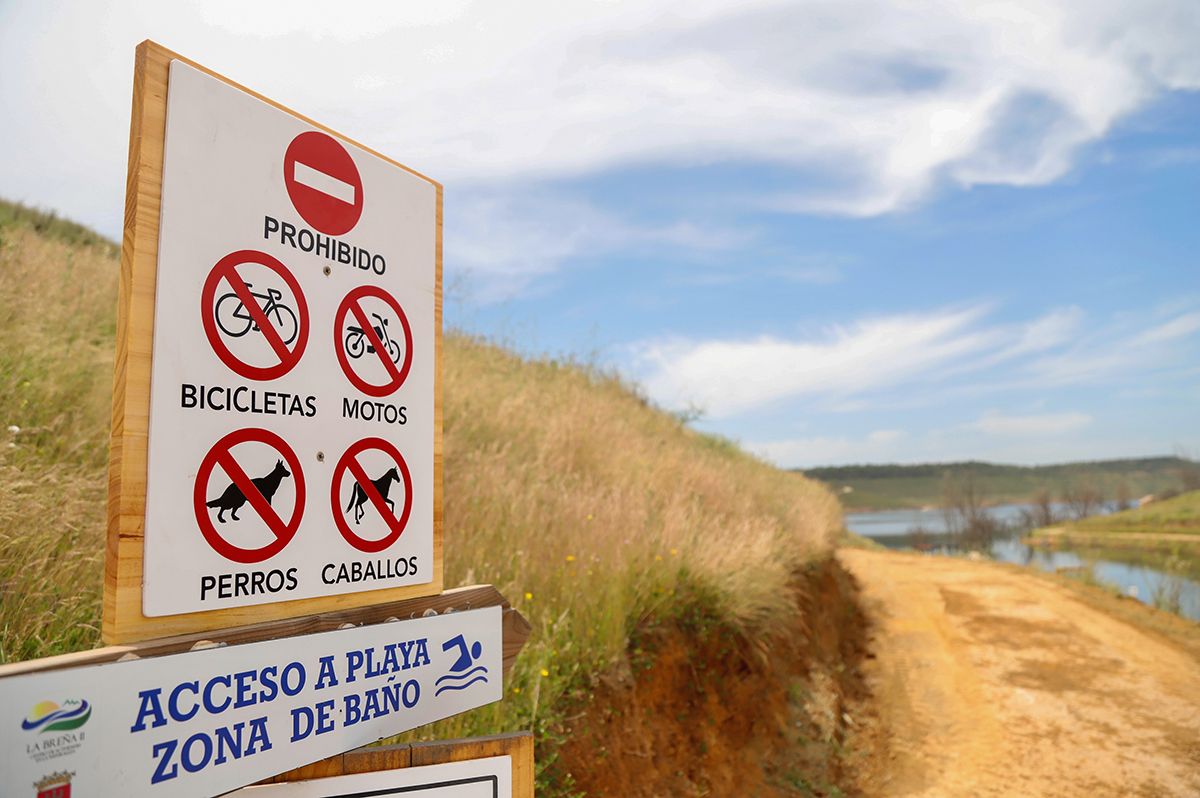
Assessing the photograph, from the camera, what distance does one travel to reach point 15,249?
6.50 m

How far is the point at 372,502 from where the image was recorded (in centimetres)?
248

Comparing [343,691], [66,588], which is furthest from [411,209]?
[66,588]

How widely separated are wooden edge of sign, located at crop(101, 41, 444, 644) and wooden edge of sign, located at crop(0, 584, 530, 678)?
0.05 meters

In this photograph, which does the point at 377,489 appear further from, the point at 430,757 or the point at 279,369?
the point at 430,757

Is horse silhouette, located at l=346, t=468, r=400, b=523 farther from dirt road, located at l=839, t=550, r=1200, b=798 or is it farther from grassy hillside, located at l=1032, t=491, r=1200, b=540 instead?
grassy hillside, located at l=1032, t=491, r=1200, b=540

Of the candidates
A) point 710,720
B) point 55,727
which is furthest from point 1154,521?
point 55,727

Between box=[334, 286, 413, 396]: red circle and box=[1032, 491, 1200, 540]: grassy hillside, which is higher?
box=[334, 286, 413, 396]: red circle

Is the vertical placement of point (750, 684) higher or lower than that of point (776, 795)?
higher

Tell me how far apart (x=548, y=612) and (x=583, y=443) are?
4.32 meters

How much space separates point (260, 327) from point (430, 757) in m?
1.43

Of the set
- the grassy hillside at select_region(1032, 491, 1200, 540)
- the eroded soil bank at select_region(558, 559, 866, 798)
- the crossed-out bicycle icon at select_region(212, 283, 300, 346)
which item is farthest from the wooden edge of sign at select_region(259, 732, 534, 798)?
the grassy hillside at select_region(1032, 491, 1200, 540)

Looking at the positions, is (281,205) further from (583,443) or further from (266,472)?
(583,443)

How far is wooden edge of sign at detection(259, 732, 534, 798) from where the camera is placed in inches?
84.3

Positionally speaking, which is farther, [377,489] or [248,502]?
[377,489]
